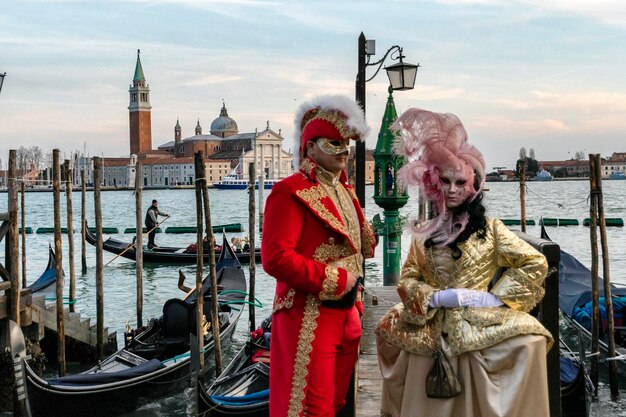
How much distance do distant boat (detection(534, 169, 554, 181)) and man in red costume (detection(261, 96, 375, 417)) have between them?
95615mm

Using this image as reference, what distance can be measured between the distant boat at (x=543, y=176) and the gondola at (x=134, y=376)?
91473mm

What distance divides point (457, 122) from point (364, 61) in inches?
165

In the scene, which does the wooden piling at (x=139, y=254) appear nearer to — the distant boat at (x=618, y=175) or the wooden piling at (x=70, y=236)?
the wooden piling at (x=70, y=236)

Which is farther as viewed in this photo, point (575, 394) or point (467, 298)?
point (575, 394)

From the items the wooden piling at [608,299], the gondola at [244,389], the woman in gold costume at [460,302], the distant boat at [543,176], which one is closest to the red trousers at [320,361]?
the woman in gold costume at [460,302]

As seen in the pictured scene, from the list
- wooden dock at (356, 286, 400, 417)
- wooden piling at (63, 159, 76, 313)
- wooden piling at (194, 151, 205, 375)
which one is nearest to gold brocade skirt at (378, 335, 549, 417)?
wooden dock at (356, 286, 400, 417)

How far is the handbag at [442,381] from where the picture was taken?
7.20ft

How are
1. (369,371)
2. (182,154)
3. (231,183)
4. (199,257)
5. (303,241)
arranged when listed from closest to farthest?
(303,241) → (369,371) → (199,257) → (231,183) → (182,154)

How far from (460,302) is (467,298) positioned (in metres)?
0.02

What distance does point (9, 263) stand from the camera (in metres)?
6.34

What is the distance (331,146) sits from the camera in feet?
7.82

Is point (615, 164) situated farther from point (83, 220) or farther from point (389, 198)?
point (389, 198)

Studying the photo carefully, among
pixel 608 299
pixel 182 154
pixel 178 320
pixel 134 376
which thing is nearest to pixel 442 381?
pixel 134 376

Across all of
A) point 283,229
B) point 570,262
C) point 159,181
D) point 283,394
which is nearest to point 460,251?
point 283,229
